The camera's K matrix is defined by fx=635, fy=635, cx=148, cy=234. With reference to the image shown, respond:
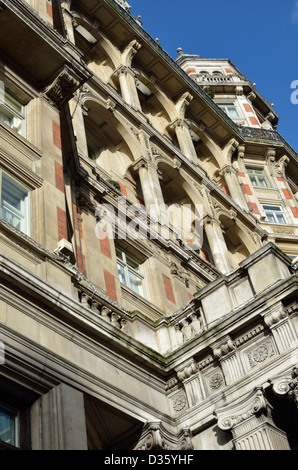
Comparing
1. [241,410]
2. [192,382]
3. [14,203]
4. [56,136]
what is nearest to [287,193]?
[56,136]

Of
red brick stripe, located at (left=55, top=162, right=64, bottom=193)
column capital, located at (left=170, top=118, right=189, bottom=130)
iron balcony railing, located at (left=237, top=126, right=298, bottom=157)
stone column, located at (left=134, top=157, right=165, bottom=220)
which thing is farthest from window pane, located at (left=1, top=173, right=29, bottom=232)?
iron balcony railing, located at (left=237, top=126, right=298, bottom=157)

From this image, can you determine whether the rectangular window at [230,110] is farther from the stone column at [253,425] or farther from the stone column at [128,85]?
the stone column at [253,425]

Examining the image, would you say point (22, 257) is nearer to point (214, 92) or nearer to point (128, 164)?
point (128, 164)

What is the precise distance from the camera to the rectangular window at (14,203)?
13.3 m

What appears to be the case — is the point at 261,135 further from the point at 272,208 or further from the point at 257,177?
the point at 272,208

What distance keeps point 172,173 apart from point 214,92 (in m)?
22.0

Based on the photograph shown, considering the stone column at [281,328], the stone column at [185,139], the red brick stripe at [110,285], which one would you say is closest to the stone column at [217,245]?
the stone column at [185,139]

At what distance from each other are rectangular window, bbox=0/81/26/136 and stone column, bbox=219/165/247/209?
17.9 meters

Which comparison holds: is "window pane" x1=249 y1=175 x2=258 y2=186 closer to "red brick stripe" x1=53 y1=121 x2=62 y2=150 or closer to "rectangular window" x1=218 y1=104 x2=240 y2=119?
"rectangular window" x1=218 y1=104 x2=240 y2=119

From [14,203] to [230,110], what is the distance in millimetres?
36582

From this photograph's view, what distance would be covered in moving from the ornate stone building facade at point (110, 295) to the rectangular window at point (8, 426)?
20 millimetres

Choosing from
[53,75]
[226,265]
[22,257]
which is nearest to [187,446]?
[22,257]

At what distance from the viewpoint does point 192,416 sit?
12.8 metres

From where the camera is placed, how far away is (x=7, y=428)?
384 inches
